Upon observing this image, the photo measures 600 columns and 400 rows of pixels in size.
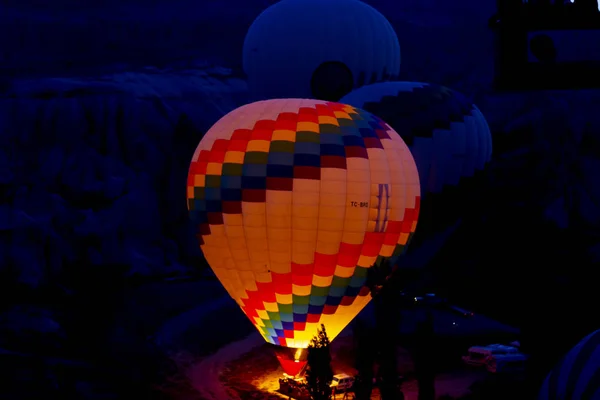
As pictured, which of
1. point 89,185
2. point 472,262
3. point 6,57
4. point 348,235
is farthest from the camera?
point 6,57

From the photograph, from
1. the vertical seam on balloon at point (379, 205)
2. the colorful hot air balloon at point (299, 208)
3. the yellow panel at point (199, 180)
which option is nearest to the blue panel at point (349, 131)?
the colorful hot air balloon at point (299, 208)

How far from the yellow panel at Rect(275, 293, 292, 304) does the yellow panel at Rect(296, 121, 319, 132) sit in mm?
2222

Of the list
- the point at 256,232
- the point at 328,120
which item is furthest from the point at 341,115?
the point at 256,232

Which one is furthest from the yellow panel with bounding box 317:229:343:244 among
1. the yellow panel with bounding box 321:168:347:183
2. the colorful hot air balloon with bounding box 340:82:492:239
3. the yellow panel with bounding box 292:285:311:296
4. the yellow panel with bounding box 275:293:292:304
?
the colorful hot air balloon with bounding box 340:82:492:239

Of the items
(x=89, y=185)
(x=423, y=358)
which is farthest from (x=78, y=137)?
(x=423, y=358)

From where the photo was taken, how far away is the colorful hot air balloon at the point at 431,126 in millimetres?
13664

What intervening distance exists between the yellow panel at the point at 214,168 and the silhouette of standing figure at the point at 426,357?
15.3 ft

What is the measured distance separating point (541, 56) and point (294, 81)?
937 centimetres

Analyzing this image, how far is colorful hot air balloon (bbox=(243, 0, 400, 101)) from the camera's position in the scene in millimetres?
15367

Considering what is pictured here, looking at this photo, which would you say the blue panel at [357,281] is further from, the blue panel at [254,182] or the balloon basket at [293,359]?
the blue panel at [254,182]

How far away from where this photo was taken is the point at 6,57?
30.2 meters

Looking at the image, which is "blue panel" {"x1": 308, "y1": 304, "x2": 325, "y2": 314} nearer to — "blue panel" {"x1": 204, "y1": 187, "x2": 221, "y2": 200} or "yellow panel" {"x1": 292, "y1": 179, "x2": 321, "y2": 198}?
"yellow panel" {"x1": 292, "y1": 179, "x2": 321, "y2": 198}

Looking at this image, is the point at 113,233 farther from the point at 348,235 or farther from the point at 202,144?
the point at 348,235

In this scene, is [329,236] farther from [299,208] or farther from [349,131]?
[349,131]
